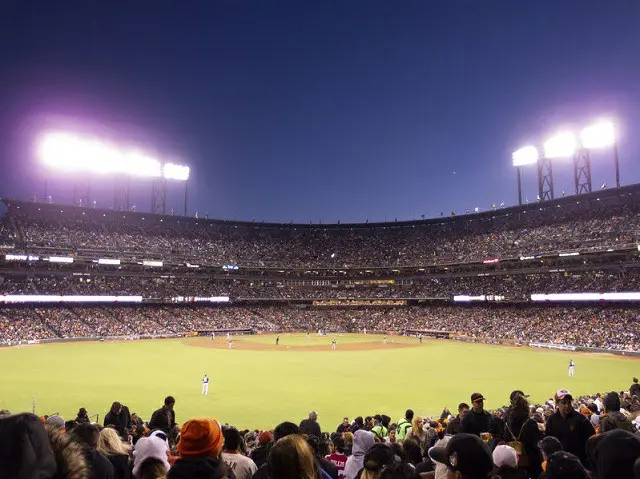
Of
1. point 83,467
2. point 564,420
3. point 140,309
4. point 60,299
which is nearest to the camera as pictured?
point 83,467

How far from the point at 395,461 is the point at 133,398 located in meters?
26.1

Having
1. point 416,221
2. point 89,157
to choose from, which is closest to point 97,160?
point 89,157

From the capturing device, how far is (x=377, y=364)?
144 ft

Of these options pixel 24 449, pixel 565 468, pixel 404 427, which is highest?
pixel 24 449

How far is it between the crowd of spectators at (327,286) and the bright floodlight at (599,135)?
760 inches

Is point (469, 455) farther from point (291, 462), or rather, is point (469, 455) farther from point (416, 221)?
point (416, 221)

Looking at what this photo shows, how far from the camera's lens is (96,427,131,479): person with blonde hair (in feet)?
17.7

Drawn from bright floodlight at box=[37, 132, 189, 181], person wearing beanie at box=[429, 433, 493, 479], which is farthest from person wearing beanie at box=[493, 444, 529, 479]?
bright floodlight at box=[37, 132, 189, 181]

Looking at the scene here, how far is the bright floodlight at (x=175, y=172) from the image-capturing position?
281ft

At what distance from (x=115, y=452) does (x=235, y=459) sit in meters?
1.49

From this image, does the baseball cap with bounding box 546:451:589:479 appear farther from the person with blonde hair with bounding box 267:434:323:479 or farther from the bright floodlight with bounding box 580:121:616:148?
the bright floodlight with bounding box 580:121:616:148

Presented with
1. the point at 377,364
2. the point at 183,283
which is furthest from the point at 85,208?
the point at 377,364

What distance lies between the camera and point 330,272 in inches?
4006

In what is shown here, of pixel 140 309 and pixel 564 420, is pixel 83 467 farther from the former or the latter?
pixel 140 309
